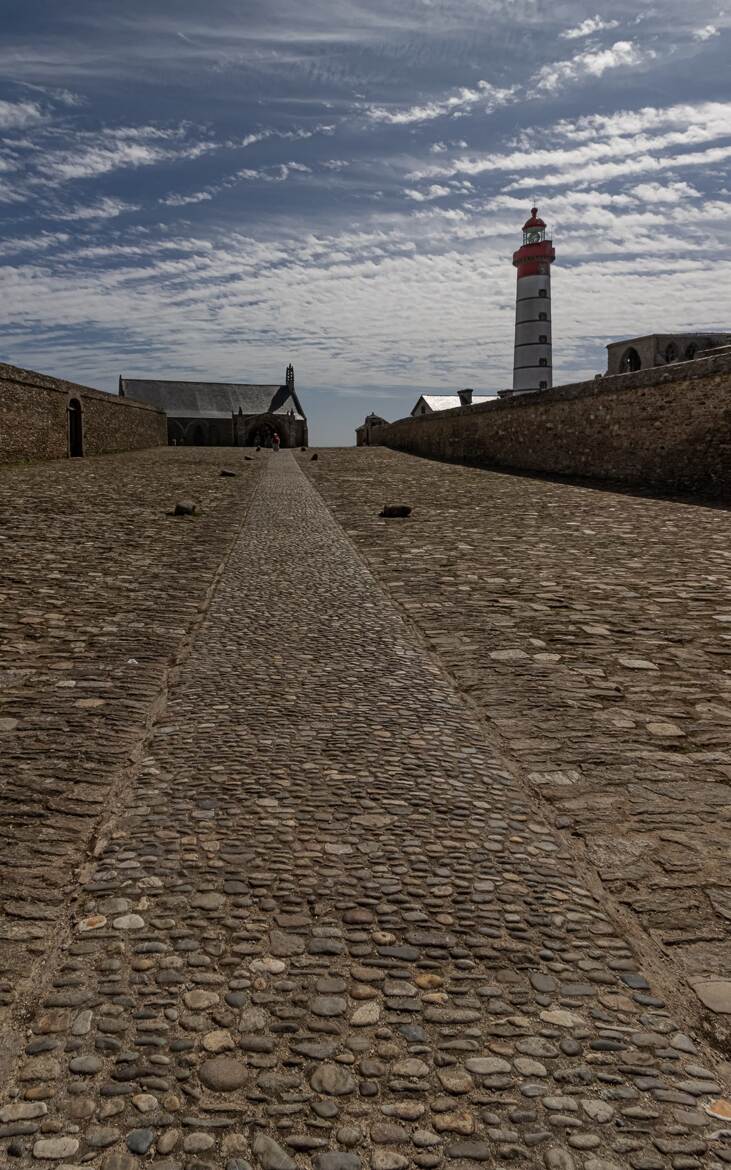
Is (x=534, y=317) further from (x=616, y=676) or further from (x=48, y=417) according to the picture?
(x=616, y=676)

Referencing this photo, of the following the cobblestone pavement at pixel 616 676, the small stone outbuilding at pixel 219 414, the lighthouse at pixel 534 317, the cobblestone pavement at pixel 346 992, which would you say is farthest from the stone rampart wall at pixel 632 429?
the small stone outbuilding at pixel 219 414

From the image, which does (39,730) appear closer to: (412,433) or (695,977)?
(695,977)

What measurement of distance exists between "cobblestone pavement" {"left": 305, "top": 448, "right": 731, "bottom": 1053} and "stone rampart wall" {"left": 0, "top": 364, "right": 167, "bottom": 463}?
15.8 m

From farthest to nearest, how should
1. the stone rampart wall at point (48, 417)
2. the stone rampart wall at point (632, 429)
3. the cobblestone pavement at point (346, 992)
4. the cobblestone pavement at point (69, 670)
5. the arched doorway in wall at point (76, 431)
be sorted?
the arched doorway in wall at point (76, 431), the stone rampart wall at point (48, 417), the stone rampart wall at point (632, 429), the cobblestone pavement at point (69, 670), the cobblestone pavement at point (346, 992)

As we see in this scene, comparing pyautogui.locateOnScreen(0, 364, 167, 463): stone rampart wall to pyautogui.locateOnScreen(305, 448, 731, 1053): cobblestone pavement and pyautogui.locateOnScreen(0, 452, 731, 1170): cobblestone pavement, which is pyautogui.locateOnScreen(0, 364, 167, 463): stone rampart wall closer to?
pyautogui.locateOnScreen(305, 448, 731, 1053): cobblestone pavement

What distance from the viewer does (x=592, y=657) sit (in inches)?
182

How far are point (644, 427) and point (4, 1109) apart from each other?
1530cm

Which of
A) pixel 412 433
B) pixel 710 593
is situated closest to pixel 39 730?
pixel 710 593

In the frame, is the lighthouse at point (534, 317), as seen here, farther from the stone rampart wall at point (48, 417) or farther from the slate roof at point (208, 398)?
the slate roof at point (208, 398)

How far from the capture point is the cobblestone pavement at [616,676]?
238 cm

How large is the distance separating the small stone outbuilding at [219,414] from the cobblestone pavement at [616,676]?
64.8m

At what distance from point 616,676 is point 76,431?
28.3m

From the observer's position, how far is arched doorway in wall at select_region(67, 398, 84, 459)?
93.7ft

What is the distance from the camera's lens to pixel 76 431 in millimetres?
29109
